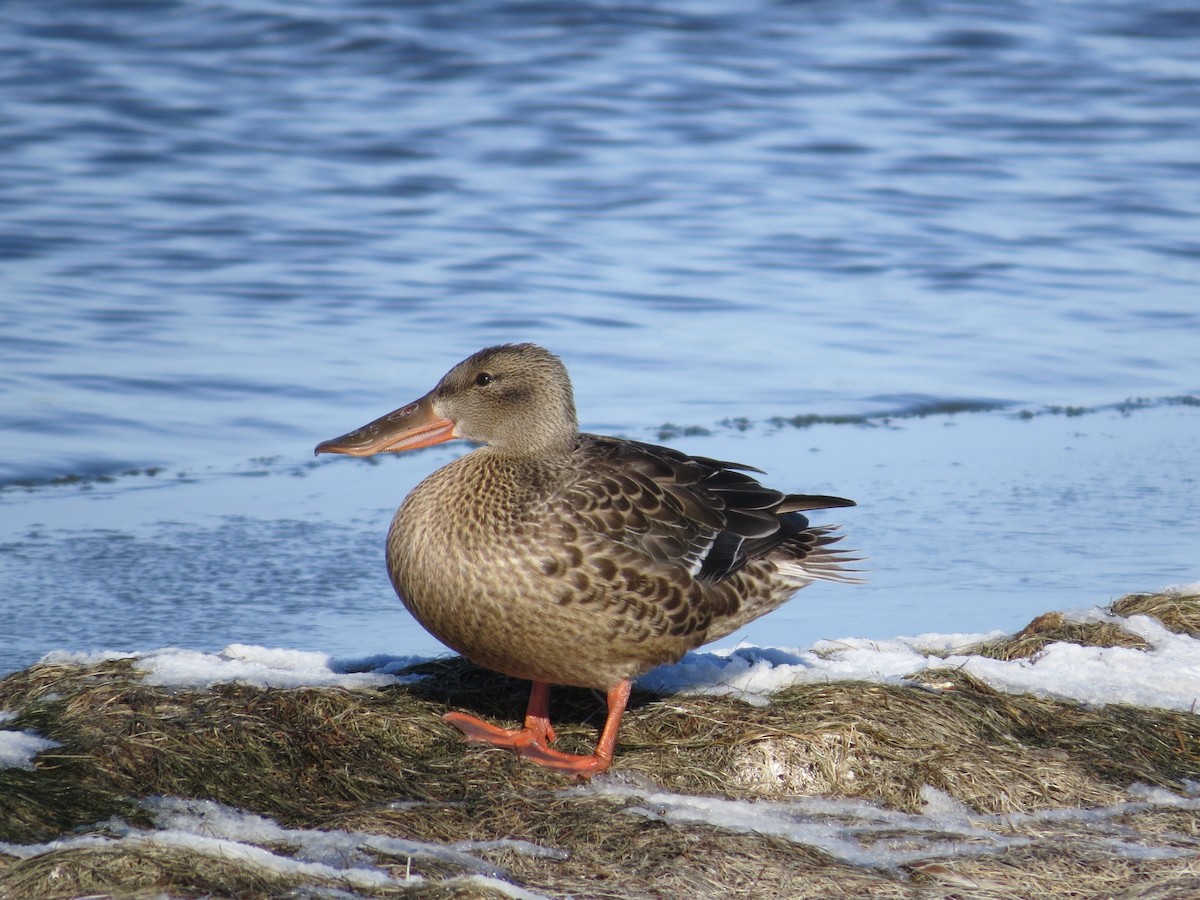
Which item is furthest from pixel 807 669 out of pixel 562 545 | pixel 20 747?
pixel 20 747

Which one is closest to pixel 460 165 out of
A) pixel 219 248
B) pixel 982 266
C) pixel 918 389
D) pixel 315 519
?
pixel 219 248

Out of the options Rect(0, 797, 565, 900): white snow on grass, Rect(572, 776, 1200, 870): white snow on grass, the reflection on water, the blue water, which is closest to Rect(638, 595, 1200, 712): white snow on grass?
Rect(572, 776, 1200, 870): white snow on grass

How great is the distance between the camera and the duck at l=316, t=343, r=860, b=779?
14.9 feet

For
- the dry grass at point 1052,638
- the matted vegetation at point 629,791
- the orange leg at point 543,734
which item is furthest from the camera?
the dry grass at point 1052,638

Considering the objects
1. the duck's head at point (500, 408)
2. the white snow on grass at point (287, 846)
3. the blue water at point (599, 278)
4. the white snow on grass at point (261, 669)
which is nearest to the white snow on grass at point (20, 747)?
the white snow on grass at point (287, 846)

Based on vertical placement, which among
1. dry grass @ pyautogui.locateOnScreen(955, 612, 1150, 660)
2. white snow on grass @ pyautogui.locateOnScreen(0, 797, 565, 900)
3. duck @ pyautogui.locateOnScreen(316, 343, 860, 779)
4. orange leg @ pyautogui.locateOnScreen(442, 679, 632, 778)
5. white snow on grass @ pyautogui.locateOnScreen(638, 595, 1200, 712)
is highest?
duck @ pyautogui.locateOnScreen(316, 343, 860, 779)

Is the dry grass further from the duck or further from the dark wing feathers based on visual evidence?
the dark wing feathers

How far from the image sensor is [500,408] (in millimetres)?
5008

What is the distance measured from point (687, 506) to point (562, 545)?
55cm

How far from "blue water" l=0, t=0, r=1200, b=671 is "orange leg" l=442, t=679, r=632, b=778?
1.64 meters

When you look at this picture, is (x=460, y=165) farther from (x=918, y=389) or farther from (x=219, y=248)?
(x=918, y=389)

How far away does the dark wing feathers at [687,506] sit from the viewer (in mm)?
4793

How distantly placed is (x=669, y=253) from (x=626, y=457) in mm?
9019

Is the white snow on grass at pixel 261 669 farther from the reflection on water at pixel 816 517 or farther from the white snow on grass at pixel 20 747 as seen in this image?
the reflection on water at pixel 816 517
